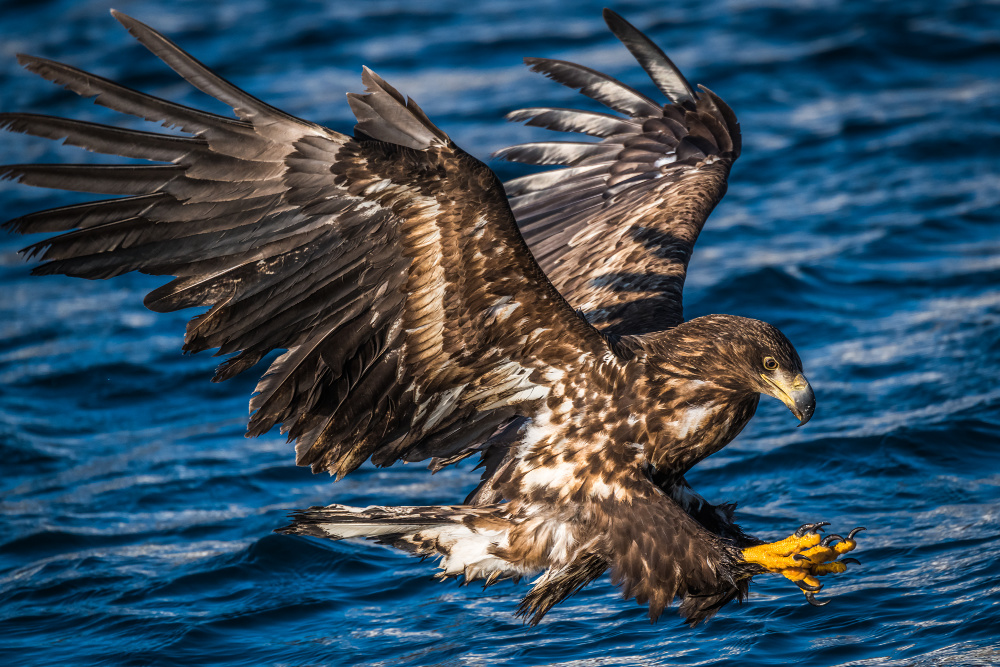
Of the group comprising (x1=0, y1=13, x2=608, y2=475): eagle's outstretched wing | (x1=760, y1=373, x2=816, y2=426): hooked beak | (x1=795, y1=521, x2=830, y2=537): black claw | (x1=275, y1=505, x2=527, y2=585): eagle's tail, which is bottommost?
(x1=795, y1=521, x2=830, y2=537): black claw

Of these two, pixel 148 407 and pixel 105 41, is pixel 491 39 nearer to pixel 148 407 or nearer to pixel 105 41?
pixel 105 41

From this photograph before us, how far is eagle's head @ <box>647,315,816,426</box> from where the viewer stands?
521 cm

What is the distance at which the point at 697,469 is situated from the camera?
8.47 meters

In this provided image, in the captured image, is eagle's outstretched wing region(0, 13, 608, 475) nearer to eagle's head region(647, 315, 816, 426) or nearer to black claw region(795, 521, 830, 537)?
eagle's head region(647, 315, 816, 426)

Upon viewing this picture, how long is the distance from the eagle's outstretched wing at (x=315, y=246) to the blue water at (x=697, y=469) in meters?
1.95

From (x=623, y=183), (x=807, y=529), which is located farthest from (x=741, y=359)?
(x=623, y=183)

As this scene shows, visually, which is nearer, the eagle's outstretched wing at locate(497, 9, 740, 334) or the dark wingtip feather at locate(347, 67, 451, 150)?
the dark wingtip feather at locate(347, 67, 451, 150)

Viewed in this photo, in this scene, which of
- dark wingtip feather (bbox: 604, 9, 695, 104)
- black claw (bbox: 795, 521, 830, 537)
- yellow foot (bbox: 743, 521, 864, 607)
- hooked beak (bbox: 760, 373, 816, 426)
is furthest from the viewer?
dark wingtip feather (bbox: 604, 9, 695, 104)

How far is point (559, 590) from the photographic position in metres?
5.64

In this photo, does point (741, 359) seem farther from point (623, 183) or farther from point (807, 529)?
point (623, 183)

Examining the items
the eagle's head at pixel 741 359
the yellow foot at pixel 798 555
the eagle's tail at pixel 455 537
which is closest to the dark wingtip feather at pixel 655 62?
the eagle's head at pixel 741 359

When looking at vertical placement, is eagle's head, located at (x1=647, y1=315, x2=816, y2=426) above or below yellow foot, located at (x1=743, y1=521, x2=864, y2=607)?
above

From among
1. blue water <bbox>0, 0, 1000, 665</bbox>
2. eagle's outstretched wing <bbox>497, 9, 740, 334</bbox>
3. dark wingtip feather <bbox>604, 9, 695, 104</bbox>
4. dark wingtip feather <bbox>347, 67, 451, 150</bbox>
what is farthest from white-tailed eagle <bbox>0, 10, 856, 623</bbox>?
dark wingtip feather <bbox>604, 9, 695, 104</bbox>

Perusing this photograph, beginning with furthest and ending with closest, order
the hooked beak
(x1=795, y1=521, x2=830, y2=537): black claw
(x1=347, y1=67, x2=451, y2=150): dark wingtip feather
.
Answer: (x1=795, y1=521, x2=830, y2=537): black claw → the hooked beak → (x1=347, y1=67, x2=451, y2=150): dark wingtip feather
